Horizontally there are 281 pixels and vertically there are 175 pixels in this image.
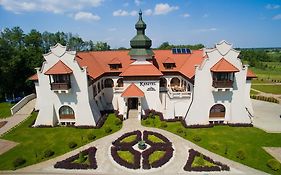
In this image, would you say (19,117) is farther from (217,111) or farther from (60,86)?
(217,111)

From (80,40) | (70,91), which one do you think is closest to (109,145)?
(70,91)

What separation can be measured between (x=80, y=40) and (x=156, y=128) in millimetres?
74246

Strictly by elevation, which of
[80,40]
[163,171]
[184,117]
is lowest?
[163,171]

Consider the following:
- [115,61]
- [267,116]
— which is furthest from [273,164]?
[115,61]

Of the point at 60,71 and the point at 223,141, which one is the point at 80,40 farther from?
the point at 223,141

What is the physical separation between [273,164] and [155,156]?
1435 centimetres

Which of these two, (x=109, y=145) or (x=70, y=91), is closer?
(x=109, y=145)

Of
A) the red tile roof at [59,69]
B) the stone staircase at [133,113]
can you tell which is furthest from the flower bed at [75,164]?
the stone staircase at [133,113]

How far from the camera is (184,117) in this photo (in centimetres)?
4081

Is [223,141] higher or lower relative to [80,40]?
lower

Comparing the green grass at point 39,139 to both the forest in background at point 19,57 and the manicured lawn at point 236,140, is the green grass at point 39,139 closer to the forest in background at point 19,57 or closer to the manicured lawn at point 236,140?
the manicured lawn at point 236,140

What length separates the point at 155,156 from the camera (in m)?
29.3

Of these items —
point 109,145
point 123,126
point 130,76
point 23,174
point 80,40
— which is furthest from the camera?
point 80,40

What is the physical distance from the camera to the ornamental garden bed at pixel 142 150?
27.5 metres
